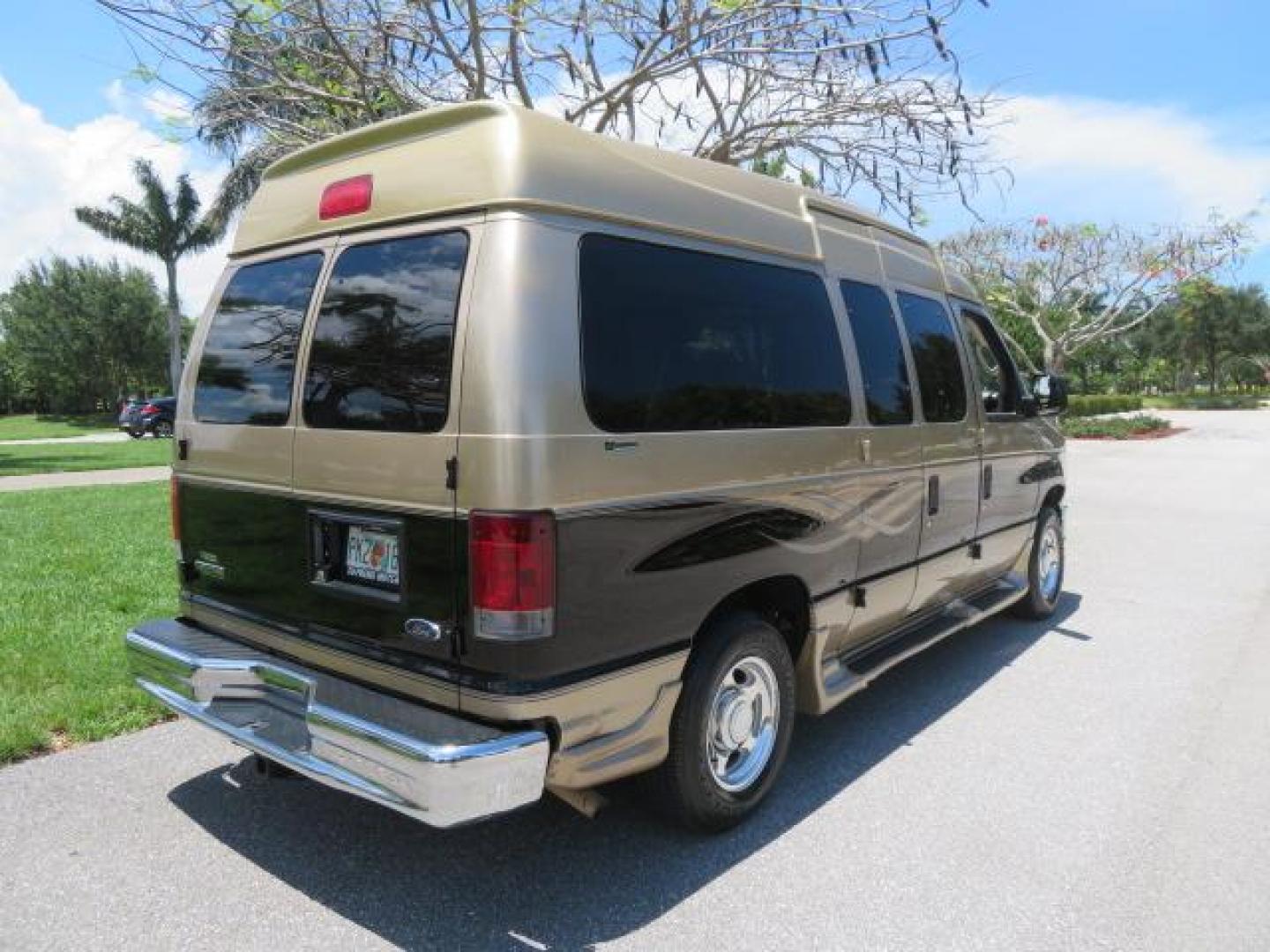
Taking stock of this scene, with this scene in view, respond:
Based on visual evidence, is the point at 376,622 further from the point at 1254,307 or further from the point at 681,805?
the point at 1254,307

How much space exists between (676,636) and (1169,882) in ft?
6.24

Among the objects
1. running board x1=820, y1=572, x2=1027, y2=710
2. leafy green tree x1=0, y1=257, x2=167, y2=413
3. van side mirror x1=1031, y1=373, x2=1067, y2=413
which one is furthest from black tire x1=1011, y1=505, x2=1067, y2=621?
leafy green tree x1=0, y1=257, x2=167, y2=413

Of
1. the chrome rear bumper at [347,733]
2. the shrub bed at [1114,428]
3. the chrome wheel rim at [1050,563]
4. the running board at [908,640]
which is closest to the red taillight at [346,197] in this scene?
the chrome rear bumper at [347,733]

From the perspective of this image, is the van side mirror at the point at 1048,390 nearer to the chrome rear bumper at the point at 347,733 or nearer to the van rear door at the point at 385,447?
the van rear door at the point at 385,447

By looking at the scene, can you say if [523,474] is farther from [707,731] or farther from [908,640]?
[908,640]

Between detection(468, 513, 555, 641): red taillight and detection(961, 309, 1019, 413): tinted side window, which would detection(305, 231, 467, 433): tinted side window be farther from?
detection(961, 309, 1019, 413): tinted side window

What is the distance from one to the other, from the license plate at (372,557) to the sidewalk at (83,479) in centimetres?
1324

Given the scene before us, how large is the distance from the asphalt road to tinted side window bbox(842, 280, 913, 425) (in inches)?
62.4

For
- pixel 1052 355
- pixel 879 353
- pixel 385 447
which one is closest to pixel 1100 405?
pixel 1052 355

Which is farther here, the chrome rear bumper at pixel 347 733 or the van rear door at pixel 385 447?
the van rear door at pixel 385 447

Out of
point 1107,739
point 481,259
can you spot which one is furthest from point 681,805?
point 1107,739

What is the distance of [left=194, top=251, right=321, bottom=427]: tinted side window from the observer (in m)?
3.39

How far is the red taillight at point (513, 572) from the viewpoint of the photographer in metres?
2.65

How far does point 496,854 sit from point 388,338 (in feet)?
6.17
